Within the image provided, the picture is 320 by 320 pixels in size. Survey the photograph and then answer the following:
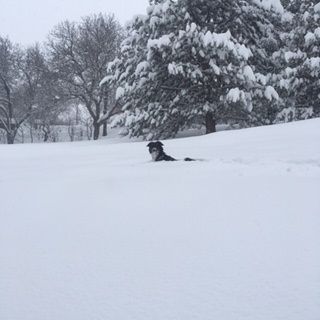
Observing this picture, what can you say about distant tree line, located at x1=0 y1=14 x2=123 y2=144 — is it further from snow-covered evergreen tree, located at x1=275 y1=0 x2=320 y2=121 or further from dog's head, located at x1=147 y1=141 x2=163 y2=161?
dog's head, located at x1=147 y1=141 x2=163 y2=161

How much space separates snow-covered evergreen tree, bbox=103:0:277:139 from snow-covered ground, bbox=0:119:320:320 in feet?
30.0

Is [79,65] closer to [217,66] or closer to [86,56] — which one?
[86,56]

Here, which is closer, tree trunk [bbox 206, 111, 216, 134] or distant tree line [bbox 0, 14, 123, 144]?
tree trunk [bbox 206, 111, 216, 134]

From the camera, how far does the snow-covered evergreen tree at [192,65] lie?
51.8ft

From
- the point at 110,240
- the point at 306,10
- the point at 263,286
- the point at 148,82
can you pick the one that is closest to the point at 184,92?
the point at 148,82

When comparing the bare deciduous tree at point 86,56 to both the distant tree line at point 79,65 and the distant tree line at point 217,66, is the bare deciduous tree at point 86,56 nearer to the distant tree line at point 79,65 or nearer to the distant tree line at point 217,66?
the distant tree line at point 79,65

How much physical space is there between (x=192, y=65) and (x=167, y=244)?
43.1 feet

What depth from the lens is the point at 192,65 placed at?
16.1m

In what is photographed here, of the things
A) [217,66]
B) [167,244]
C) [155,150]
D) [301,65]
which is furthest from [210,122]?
[167,244]

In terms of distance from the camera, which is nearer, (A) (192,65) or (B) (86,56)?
Result: (A) (192,65)

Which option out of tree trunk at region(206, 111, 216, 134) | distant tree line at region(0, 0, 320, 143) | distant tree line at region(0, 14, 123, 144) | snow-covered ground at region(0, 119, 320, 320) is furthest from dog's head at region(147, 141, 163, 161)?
distant tree line at region(0, 14, 123, 144)

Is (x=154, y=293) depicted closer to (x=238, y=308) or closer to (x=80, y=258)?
(x=238, y=308)

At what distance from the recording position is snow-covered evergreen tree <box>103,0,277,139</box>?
15.8 m

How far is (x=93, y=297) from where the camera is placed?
117 inches
